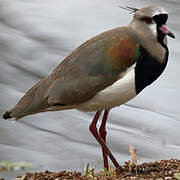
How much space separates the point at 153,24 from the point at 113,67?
48cm

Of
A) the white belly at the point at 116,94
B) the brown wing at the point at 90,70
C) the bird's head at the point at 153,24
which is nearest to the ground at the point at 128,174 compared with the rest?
the white belly at the point at 116,94

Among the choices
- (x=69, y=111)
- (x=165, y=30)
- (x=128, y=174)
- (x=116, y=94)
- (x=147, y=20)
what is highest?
(x=69, y=111)

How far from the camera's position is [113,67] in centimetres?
512

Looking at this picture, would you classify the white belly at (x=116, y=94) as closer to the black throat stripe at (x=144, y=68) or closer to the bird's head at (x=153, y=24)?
the black throat stripe at (x=144, y=68)

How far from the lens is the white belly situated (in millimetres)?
5070

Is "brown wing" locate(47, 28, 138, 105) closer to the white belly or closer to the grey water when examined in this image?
the white belly

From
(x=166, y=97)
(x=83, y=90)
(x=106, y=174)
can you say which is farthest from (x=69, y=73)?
(x=166, y=97)

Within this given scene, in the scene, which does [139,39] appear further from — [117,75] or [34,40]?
[34,40]

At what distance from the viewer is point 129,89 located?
5.09 meters

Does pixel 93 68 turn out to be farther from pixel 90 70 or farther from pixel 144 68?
pixel 144 68

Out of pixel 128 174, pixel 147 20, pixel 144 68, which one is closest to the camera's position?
pixel 128 174

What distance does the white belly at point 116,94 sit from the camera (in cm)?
507

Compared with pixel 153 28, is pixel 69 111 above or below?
above

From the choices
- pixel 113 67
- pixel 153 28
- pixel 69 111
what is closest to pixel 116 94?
pixel 113 67
